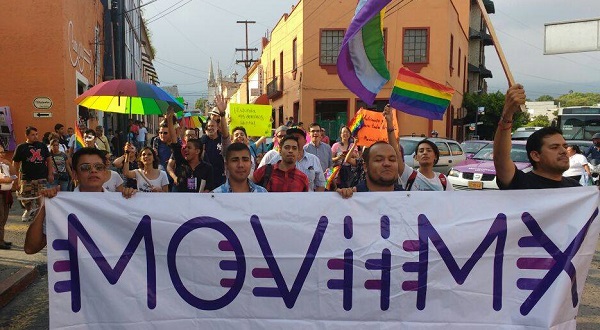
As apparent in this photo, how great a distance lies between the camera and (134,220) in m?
3.49

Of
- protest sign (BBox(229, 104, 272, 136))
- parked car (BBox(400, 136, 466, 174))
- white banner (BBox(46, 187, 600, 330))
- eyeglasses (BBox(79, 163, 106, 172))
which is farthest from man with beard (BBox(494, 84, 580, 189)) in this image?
parked car (BBox(400, 136, 466, 174))

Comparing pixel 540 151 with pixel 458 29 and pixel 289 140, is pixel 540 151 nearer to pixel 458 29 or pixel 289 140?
pixel 289 140

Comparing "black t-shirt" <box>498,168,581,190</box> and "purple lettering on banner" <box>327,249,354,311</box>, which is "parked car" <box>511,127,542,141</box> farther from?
"purple lettering on banner" <box>327,249,354,311</box>

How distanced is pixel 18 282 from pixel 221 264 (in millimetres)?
3156

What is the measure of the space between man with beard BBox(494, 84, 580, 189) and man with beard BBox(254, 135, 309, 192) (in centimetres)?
172

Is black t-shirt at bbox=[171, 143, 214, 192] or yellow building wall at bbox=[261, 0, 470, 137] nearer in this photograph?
A: black t-shirt at bbox=[171, 143, 214, 192]

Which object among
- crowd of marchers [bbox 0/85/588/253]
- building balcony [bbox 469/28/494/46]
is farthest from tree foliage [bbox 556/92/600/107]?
crowd of marchers [bbox 0/85/588/253]

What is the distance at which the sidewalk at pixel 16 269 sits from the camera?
5.22 metres

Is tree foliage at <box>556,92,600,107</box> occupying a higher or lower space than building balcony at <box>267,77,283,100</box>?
higher

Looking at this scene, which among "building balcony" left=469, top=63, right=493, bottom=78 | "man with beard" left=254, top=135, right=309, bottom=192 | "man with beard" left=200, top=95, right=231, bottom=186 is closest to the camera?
"man with beard" left=254, top=135, right=309, bottom=192

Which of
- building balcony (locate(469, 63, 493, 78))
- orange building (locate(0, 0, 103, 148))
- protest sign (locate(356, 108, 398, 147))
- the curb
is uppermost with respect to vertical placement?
building balcony (locate(469, 63, 493, 78))

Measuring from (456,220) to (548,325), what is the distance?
2.80 feet

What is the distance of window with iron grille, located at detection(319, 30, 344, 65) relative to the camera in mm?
27469

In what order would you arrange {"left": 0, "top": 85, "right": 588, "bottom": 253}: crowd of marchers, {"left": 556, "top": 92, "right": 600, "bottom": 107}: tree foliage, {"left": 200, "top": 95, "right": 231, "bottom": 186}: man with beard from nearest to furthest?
1. {"left": 0, "top": 85, "right": 588, "bottom": 253}: crowd of marchers
2. {"left": 200, "top": 95, "right": 231, "bottom": 186}: man with beard
3. {"left": 556, "top": 92, "right": 600, "bottom": 107}: tree foliage
